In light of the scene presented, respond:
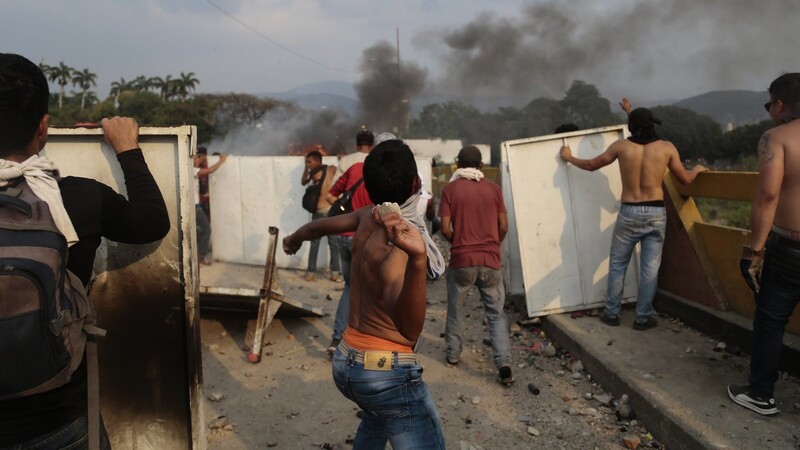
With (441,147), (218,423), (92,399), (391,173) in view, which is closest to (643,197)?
(391,173)

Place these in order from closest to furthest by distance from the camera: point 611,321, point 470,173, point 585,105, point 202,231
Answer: point 470,173 → point 611,321 → point 202,231 → point 585,105

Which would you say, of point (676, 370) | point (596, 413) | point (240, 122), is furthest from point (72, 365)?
point (240, 122)

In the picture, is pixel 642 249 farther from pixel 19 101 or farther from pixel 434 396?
pixel 19 101

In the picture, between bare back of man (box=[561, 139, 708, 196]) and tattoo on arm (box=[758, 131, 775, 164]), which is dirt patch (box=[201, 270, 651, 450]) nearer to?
bare back of man (box=[561, 139, 708, 196])

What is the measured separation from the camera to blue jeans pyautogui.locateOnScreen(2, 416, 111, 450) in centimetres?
163

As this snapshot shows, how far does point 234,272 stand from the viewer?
28.8 feet

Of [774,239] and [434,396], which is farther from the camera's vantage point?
[434,396]

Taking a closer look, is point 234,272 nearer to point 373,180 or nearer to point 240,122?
point 373,180

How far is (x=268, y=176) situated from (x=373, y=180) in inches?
279

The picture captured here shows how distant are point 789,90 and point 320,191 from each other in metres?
5.81

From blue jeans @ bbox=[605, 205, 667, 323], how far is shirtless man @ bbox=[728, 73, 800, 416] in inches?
64.8

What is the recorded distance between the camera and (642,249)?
511cm

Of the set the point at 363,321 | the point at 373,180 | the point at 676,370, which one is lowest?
the point at 676,370

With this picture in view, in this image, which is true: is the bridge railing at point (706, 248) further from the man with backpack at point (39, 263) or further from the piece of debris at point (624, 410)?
the man with backpack at point (39, 263)
